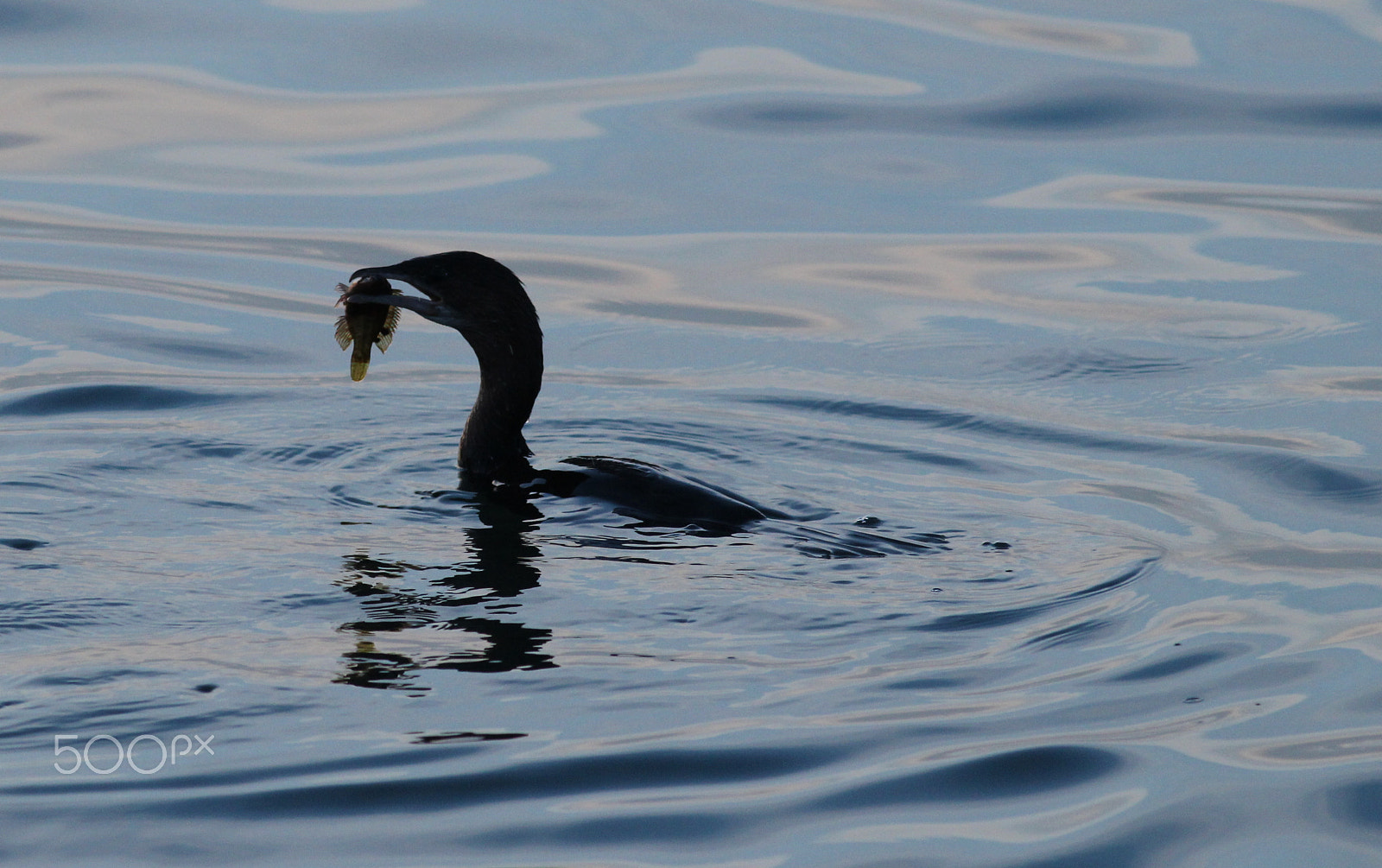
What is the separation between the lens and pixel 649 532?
7074 mm

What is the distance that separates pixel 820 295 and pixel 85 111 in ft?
22.4

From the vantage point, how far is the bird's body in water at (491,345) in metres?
7.81

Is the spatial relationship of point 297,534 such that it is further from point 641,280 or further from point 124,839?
point 641,280

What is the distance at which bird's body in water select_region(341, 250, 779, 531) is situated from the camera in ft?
25.6

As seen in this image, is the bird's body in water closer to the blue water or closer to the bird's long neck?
the bird's long neck

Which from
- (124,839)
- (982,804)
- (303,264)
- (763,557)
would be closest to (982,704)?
(982,804)

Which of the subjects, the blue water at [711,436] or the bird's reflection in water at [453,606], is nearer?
the blue water at [711,436]

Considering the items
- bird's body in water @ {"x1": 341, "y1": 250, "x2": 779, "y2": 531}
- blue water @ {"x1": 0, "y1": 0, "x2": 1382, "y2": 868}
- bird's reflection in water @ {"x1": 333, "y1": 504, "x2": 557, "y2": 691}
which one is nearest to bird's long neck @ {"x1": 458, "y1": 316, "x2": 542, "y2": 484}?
bird's body in water @ {"x1": 341, "y1": 250, "x2": 779, "y2": 531}
